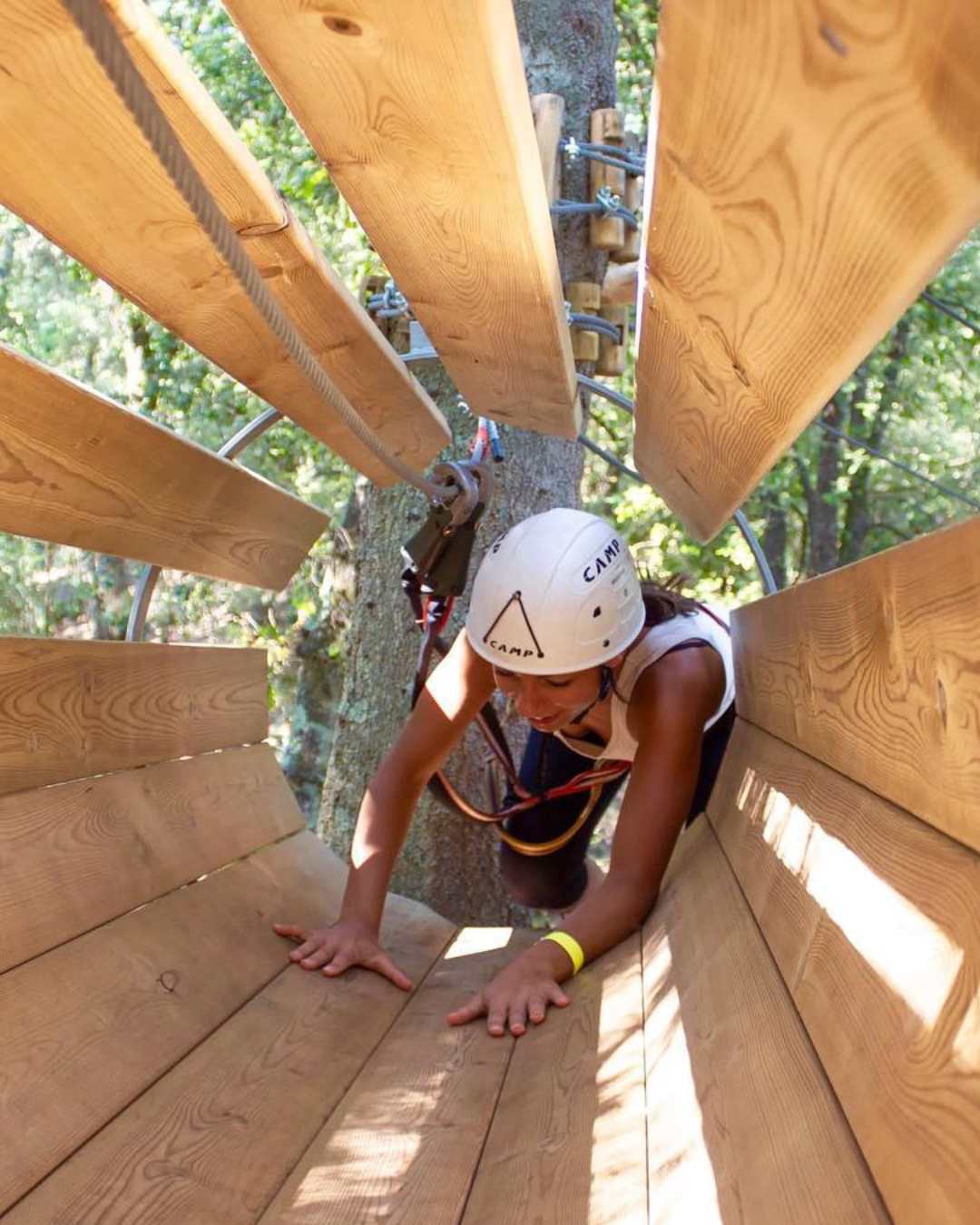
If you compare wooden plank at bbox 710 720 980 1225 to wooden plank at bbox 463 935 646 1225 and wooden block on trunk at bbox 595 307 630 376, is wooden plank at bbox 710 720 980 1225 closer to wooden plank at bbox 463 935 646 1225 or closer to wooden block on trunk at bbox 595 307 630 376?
wooden plank at bbox 463 935 646 1225

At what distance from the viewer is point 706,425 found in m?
2.86

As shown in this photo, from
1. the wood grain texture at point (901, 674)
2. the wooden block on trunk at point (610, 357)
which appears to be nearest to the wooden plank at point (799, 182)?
the wood grain texture at point (901, 674)

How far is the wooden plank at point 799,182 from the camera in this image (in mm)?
1170

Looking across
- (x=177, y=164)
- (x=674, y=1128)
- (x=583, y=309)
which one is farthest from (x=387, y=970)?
(x=583, y=309)

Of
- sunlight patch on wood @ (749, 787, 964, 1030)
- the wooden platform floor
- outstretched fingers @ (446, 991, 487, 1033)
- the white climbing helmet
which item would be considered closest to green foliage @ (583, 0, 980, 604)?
the white climbing helmet

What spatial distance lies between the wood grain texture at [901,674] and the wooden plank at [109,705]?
4.85ft

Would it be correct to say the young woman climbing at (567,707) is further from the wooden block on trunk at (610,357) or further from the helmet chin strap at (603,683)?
the wooden block on trunk at (610,357)

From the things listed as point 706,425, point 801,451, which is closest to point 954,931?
point 706,425

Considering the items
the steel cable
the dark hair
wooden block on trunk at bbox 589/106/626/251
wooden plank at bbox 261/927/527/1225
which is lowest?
wooden plank at bbox 261/927/527/1225

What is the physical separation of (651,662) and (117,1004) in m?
1.67

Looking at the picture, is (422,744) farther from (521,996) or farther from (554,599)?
(521,996)

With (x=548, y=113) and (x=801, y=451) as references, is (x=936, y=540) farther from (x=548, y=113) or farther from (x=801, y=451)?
(x=801, y=451)

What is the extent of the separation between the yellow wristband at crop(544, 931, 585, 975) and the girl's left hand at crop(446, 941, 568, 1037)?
2cm

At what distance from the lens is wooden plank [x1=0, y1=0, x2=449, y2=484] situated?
166cm
